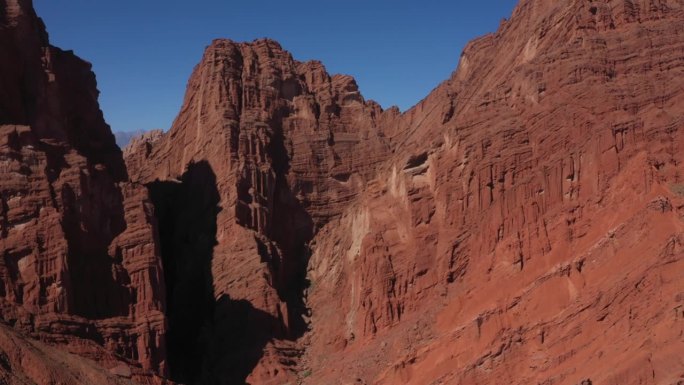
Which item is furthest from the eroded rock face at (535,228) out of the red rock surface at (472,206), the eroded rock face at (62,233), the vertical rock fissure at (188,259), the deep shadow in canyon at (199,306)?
the eroded rock face at (62,233)

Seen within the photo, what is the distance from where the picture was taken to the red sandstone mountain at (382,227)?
2795 inches

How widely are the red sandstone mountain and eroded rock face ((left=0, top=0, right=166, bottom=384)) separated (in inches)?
5.6

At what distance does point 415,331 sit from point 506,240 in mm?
7701

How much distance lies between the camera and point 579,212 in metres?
76.5

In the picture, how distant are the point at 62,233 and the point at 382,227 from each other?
70.2 feet

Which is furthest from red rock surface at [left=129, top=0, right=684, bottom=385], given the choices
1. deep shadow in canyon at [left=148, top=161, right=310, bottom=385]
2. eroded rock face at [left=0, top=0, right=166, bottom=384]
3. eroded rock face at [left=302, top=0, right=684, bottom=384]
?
eroded rock face at [left=0, top=0, right=166, bottom=384]

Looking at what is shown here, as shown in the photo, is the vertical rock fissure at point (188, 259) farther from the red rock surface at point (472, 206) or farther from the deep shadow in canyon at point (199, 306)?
the red rock surface at point (472, 206)

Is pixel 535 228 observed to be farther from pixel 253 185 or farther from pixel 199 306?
pixel 199 306

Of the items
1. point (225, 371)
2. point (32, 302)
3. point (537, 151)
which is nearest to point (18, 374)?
point (32, 302)

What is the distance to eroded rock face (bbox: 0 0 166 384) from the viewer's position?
79375 mm

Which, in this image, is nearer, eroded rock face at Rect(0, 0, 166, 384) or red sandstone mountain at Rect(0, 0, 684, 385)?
red sandstone mountain at Rect(0, 0, 684, 385)

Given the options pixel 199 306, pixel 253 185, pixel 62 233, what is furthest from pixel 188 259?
pixel 62 233

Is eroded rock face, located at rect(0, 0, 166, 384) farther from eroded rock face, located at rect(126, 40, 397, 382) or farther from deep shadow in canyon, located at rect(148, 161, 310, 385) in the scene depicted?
eroded rock face, located at rect(126, 40, 397, 382)

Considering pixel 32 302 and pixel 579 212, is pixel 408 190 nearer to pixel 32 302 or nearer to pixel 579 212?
pixel 579 212
